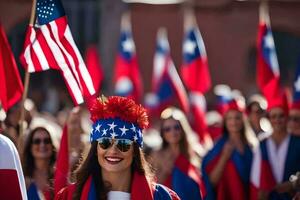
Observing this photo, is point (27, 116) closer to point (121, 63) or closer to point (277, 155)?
point (277, 155)

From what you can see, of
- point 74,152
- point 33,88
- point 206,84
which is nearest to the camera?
point 74,152

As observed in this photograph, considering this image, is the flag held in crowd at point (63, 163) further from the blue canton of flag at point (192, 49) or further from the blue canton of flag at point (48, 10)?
the blue canton of flag at point (192, 49)

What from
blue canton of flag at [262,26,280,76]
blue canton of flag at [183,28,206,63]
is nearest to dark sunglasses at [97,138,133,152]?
blue canton of flag at [262,26,280,76]

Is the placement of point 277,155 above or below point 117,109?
below

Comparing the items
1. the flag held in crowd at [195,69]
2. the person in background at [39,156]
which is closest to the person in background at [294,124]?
the person in background at [39,156]

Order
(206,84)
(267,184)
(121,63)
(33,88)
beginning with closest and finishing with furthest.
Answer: (267,184), (206,84), (121,63), (33,88)

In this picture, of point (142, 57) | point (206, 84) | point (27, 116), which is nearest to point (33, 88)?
point (142, 57)

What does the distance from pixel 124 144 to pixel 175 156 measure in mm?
3368

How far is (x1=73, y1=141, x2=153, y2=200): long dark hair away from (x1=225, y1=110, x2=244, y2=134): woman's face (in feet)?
13.8

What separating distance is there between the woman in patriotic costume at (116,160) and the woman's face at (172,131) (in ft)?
10.9

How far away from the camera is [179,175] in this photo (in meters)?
10.0

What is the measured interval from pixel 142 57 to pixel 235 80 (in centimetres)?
256

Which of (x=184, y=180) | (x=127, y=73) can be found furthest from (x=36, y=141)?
(x=127, y=73)

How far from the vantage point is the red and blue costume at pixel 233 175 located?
11000 mm
